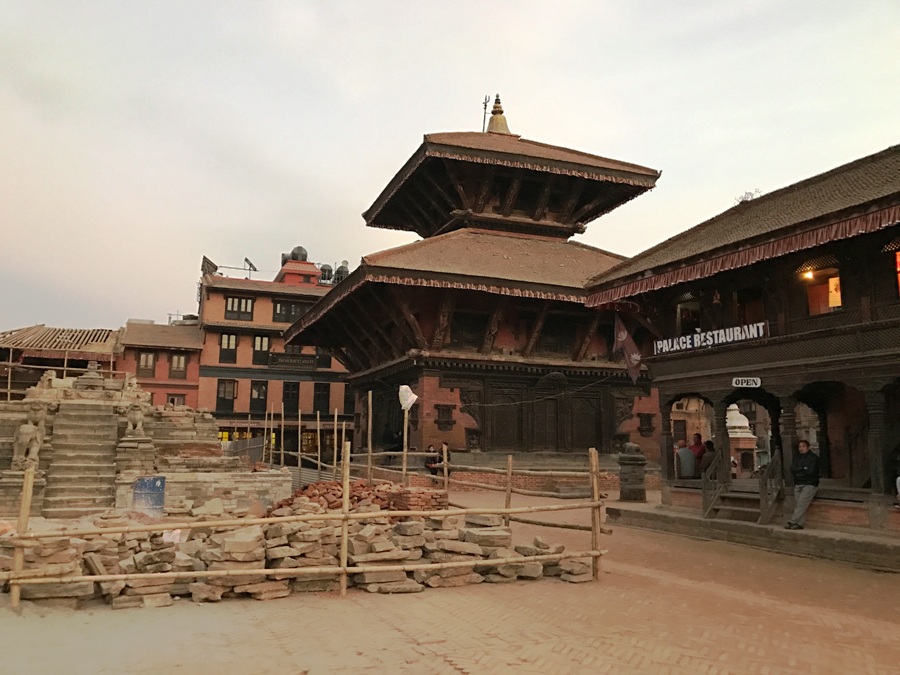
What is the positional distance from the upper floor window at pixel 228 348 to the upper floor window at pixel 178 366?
84.4 inches

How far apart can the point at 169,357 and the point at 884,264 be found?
3863cm

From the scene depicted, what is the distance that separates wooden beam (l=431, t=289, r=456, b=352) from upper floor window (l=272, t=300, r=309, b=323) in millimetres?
23142

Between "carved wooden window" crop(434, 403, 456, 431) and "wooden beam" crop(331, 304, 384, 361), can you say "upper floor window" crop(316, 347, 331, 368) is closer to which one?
"wooden beam" crop(331, 304, 384, 361)

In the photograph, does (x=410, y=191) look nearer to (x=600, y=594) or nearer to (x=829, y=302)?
(x=829, y=302)

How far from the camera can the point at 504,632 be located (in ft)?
23.2

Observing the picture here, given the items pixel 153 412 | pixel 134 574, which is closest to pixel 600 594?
pixel 134 574

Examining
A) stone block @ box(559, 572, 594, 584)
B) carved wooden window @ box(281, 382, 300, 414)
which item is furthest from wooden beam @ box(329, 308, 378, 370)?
stone block @ box(559, 572, 594, 584)

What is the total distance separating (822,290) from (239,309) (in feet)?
120

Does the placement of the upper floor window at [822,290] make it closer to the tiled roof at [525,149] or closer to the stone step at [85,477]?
the tiled roof at [525,149]

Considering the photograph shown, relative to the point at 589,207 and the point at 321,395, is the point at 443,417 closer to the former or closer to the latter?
the point at 589,207

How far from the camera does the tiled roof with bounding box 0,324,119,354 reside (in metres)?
35.2

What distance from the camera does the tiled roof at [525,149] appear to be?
26.0m

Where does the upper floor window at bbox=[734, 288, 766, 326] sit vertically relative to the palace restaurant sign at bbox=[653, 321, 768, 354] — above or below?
above

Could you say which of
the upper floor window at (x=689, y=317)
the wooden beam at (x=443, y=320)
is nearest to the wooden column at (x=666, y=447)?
the upper floor window at (x=689, y=317)
